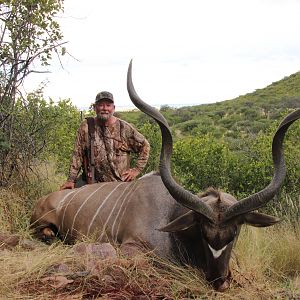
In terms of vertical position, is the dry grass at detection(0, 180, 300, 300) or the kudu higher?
the kudu

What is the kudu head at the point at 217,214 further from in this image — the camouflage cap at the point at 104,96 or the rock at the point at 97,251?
the camouflage cap at the point at 104,96

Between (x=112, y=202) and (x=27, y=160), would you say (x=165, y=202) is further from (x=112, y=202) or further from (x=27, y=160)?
(x=27, y=160)

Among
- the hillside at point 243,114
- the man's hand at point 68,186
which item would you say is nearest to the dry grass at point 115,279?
the man's hand at point 68,186

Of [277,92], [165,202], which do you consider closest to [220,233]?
[165,202]

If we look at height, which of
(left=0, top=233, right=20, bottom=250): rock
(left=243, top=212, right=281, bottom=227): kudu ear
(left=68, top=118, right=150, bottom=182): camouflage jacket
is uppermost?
(left=68, top=118, right=150, bottom=182): camouflage jacket

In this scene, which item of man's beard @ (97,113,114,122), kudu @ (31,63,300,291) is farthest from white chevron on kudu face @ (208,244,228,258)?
man's beard @ (97,113,114,122)

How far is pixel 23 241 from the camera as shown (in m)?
4.61

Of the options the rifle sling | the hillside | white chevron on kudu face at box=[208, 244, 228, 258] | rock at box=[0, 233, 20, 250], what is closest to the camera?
white chevron on kudu face at box=[208, 244, 228, 258]

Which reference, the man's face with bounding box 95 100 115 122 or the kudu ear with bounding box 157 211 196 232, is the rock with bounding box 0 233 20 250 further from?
the man's face with bounding box 95 100 115 122

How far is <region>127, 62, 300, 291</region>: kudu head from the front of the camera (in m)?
3.66

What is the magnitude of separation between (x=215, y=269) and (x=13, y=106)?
3.30 m

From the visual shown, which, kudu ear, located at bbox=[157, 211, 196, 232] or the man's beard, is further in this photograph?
the man's beard

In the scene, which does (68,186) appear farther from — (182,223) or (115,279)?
(115,279)

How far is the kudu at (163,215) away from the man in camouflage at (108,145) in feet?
1.77
